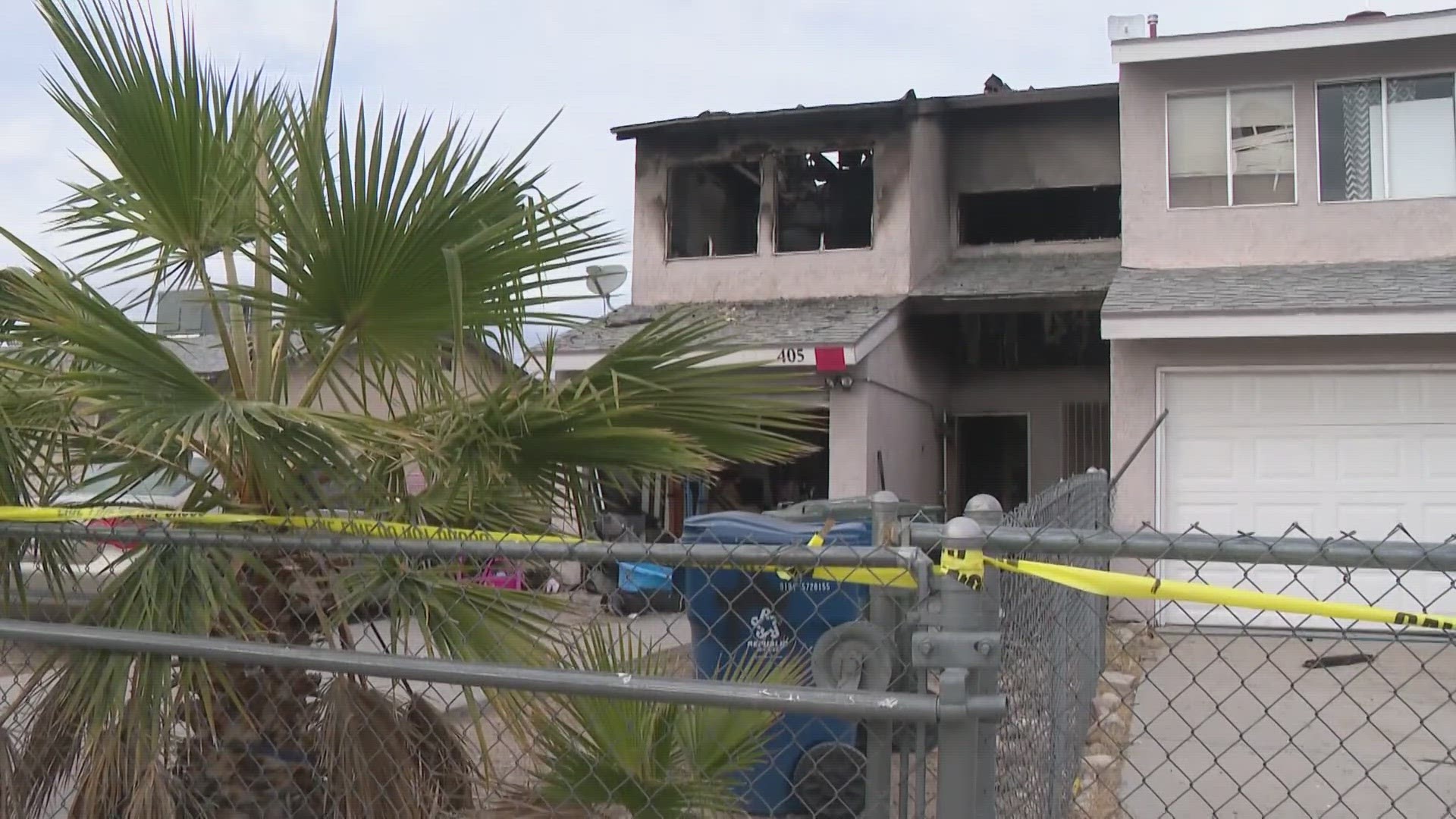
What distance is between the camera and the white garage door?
33.6ft

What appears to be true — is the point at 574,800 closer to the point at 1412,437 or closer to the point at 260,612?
the point at 260,612

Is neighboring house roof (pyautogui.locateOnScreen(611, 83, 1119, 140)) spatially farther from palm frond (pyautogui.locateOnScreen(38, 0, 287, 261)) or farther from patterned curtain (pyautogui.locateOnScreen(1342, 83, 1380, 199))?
palm frond (pyautogui.locateOnScreen(38, 0, 287, 261))

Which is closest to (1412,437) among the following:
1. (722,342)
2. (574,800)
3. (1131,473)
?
(1131,473)

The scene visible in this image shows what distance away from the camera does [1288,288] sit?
10.6m

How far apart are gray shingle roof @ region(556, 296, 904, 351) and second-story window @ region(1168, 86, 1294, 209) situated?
3.48 metres

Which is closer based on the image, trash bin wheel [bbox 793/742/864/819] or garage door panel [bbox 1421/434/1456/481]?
trash bin wheel [bbox 793/742/864/819]

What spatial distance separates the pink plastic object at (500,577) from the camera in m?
3.29

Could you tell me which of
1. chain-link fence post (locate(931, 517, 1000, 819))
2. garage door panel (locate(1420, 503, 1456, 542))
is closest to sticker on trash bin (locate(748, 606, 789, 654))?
chain-link fence post (locate(931, 517, 1000, 819))

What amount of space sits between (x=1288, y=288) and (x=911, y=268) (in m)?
4.57

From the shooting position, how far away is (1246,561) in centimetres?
203

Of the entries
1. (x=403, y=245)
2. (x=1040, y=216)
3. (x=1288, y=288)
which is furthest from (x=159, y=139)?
(x=1040, y=216)

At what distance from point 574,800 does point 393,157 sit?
1821mm

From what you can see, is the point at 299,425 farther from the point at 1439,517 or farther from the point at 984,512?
the point at 1439,517

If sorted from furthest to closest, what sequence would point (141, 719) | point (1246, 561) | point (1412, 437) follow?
point (1412, 437), point (141, 719), point (1246, 561)
